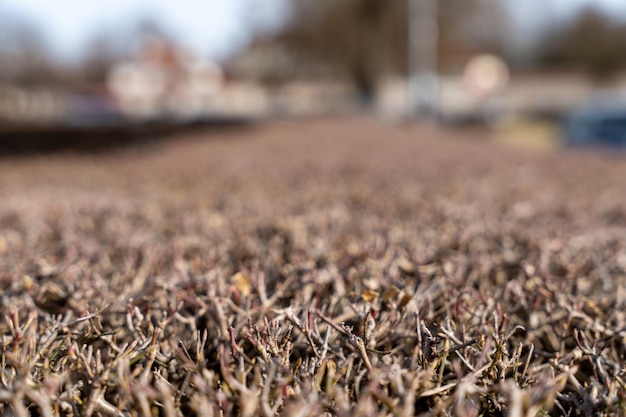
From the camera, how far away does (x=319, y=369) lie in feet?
4.80

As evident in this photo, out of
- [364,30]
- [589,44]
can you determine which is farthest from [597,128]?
[589,44]

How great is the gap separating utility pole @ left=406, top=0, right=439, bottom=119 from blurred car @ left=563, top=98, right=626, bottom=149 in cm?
1388

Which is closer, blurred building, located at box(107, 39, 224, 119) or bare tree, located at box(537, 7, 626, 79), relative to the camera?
bare tree, located at box(537, 7, 626, 79)

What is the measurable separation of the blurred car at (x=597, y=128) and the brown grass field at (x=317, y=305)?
14179 millimetres

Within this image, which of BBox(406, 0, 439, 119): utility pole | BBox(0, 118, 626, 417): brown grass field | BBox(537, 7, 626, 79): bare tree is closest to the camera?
BBox(0, 118, 626, 417): brown grass field

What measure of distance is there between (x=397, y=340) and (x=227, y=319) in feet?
1.54

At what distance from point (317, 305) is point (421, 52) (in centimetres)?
3391

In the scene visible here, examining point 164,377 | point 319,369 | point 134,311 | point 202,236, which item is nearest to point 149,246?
point 202,236

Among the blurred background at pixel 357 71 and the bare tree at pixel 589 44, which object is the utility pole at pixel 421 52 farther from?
the bare tree at pixel 589 44

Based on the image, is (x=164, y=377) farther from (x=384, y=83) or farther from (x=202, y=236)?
(x=384, y=83)

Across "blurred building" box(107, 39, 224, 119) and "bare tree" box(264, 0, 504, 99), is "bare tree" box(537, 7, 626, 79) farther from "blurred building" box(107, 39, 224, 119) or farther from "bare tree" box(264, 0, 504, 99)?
"blurred building" box(107, 39, 224, 119)

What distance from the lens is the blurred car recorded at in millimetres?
17411

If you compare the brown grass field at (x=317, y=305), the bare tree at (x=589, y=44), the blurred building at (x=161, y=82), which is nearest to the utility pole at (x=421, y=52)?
the brown grass field at (x=317, y=305)

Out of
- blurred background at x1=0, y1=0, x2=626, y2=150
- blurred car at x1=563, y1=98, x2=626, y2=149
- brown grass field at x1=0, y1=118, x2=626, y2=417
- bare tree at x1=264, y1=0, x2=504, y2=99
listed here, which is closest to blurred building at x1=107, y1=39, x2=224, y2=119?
blurred background at x1=0, y1=0, x2=626, y2=150
